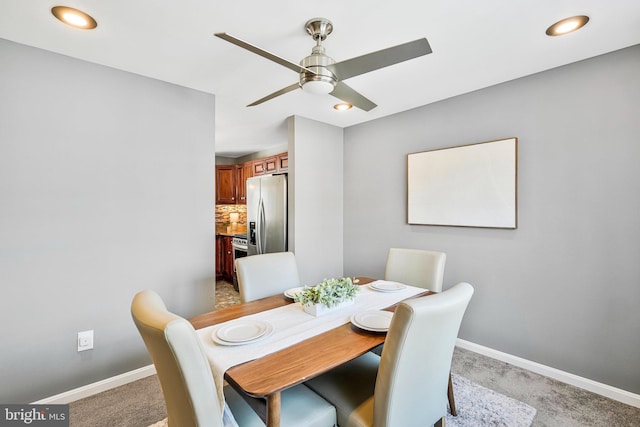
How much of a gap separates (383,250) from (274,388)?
2642mm

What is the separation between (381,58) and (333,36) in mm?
511

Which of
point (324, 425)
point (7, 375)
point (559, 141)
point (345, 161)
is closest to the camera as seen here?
point (324, 425)

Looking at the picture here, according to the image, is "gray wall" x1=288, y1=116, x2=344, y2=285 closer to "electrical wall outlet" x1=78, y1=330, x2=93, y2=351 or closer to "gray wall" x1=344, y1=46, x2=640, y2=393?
"gray wall" x1=344, y1=46, x2=640, y2=393

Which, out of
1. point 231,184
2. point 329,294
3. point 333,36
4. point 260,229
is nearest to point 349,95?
Result: point 333,36

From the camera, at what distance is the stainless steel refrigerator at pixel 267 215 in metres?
3.67

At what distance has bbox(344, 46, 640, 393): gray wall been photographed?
203 cm

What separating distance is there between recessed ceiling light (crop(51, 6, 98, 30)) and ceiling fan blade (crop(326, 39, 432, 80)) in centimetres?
139

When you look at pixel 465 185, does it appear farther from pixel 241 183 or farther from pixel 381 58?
pixel 241 183

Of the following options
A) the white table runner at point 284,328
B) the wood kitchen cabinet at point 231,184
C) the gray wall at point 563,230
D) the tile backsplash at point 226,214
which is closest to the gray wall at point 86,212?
the white table runner at point 284,328

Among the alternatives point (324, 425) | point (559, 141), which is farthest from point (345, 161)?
point (324, 425)

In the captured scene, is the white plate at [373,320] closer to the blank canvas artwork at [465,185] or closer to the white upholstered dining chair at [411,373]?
the white upholstered dining chair at [411,373]

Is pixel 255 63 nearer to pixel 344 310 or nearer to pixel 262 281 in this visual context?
pixel 262 281

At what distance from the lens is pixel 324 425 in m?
1.27

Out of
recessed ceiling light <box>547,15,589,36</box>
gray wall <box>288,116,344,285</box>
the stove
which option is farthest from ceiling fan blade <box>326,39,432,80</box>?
the stove
